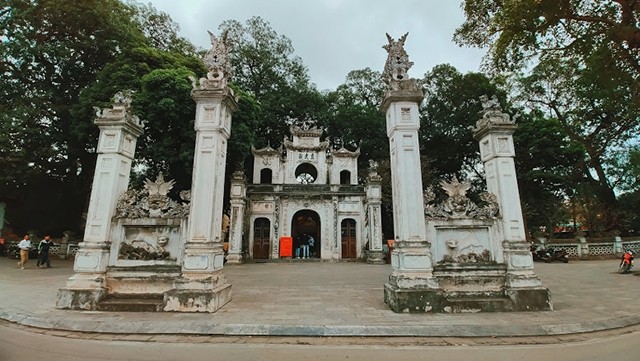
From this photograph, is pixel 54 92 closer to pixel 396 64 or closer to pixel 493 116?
pixel 396 64

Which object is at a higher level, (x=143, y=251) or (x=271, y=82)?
(x=271, y=82)

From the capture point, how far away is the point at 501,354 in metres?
3.99

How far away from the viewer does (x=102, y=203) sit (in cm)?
645

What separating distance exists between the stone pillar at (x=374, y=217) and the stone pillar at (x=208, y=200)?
1385cm

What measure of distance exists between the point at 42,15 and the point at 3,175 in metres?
9.08

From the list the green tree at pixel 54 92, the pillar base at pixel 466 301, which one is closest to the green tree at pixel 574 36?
the pillar base at pixel 466 301

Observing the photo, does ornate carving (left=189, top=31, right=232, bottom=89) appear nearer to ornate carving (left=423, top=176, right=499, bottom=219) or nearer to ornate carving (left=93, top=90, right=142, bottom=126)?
ornate carving (left=93, top=90, right=142, bottom=126)

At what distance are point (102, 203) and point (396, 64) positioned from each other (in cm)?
697

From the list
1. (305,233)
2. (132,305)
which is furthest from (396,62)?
(305,233)

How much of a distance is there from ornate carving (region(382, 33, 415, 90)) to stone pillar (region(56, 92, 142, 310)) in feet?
19.5

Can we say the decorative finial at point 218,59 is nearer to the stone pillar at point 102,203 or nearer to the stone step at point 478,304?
the stone pillar at point 102,203

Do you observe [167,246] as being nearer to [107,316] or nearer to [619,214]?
[107,316]

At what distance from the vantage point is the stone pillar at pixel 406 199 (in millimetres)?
5824

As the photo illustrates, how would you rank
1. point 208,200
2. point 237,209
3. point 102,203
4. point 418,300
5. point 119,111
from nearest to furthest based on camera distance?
1. point 418,300
2. point 208,200
3. point 102,203
4. point 119,111
5. point 237,209
